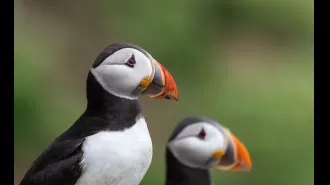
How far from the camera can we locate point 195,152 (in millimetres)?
1155

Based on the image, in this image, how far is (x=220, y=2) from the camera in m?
3.20

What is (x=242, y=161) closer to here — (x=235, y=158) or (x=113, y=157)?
(x=235, y=158)

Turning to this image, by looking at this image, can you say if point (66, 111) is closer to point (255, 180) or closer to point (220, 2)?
point (255, 180)

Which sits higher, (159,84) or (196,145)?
(159,84)

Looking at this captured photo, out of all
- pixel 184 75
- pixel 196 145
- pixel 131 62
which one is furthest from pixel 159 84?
pixel 184 75

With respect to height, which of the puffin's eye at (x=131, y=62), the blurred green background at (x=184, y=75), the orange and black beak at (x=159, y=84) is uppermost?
the puffin's eye at (x=131, y=62)

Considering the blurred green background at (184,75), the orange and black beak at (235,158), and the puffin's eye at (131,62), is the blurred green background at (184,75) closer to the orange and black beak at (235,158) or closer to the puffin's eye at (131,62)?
the orange and black beak at (235,158)

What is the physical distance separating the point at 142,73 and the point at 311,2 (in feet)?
8.65

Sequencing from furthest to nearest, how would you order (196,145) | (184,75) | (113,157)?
(184,75), (196,145), (113,157)

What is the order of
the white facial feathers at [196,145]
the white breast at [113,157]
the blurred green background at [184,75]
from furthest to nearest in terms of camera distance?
the blurred green background at [184,75], the white facial feathers at [196,145], the white breast at [113,157]

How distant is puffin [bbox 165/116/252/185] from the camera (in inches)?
44.6

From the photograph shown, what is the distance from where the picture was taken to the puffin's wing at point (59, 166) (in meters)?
1.05

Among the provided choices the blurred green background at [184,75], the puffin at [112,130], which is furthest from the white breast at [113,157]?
the blurred green background at [184,75]

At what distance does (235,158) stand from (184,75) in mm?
1652
